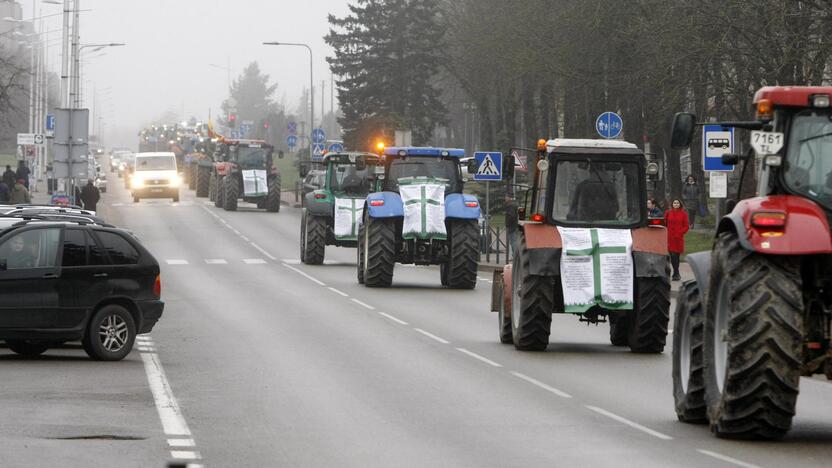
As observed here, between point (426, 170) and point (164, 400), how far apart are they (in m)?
20.0

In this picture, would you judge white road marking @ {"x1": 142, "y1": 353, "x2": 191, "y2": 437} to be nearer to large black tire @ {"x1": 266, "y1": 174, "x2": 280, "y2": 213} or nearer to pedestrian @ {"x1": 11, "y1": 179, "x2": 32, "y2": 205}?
pedestrian @ {"x1": 11, "y1": 179, "x2": 32, "y2": 205}

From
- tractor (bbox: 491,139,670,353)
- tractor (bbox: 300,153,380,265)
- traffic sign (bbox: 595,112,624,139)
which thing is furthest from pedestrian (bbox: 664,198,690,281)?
tractor (bbox: 491,139,670,353)

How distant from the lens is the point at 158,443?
12891mm

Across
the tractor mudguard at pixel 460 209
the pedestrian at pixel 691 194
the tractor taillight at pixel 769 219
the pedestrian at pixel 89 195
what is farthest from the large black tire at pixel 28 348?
the pedestrian at pixel 691 194

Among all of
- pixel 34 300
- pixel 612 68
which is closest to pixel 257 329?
pixel 34 300

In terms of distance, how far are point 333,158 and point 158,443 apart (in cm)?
3015

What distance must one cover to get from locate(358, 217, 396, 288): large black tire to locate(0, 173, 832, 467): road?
13.2ft

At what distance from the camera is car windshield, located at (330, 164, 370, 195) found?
42.5 meters

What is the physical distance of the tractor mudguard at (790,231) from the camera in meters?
11.9

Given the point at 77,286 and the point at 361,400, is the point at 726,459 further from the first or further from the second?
the point at 77,286

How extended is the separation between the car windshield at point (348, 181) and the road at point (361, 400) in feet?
40.9

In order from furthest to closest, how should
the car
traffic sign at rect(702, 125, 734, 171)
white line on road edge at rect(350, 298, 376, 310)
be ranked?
the car < white line on road edge at rect(350, 298, 376, 310) < traffic sign at rect(702, 125, 734, 171)

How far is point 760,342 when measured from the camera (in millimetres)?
12000

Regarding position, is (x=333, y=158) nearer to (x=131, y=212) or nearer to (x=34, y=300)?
(x=34, y=300)
